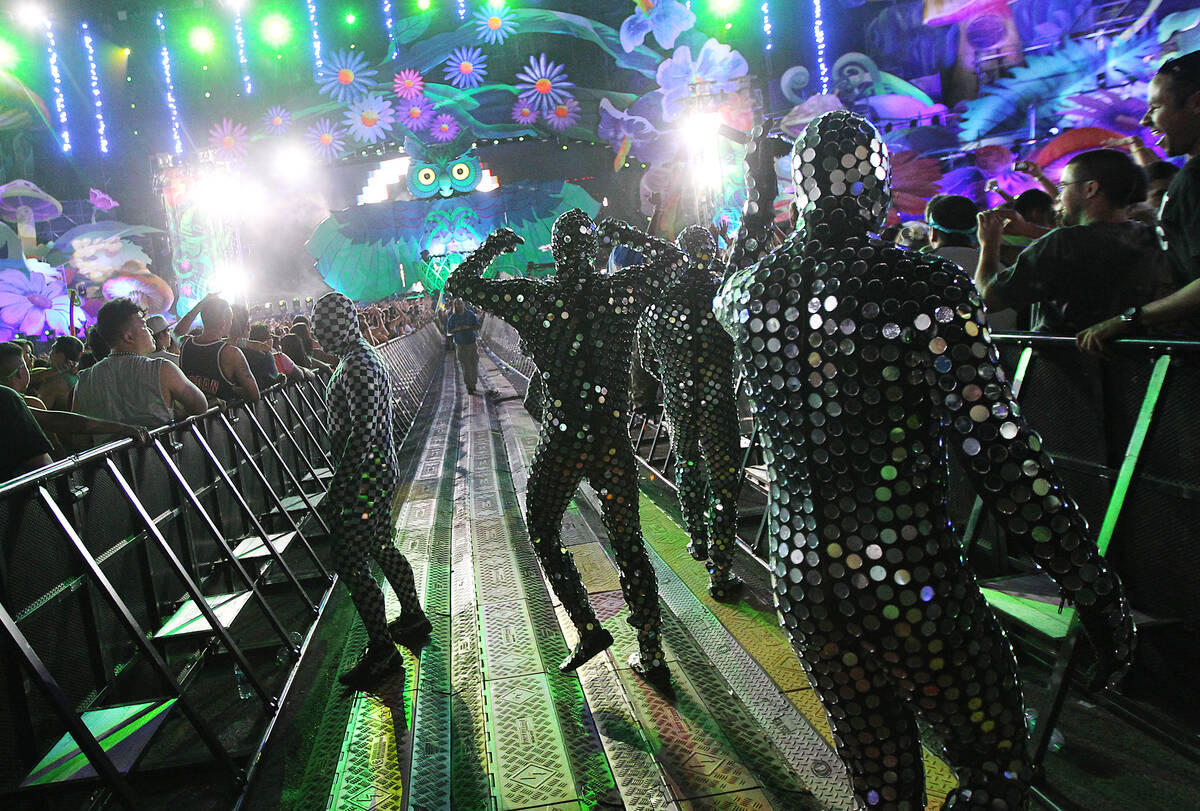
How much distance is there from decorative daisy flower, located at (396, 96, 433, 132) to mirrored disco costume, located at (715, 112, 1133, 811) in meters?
28.3

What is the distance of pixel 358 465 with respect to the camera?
12.5 feet

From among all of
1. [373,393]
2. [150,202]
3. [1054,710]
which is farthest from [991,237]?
[150,202]

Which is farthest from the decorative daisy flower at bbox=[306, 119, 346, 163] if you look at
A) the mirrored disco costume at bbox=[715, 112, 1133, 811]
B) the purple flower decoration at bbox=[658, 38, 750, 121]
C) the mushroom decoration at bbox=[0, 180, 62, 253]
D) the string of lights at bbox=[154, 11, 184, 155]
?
the mirrored disco costume at bbox=[715, 112, 1133, 811]

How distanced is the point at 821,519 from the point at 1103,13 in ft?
75.7

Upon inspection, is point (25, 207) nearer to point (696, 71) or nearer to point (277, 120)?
point (277, 120)

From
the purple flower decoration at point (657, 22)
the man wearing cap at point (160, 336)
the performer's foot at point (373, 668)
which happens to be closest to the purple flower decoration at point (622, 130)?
the purple flower decoration at point (657, 22)

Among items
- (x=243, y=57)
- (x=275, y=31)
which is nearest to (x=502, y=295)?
(x=275, y=31)

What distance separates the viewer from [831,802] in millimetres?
2531

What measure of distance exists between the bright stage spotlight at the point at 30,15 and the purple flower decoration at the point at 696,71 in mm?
26737

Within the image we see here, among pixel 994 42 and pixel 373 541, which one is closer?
pixel 373 541

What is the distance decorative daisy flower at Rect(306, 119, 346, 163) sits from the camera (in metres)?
28.2

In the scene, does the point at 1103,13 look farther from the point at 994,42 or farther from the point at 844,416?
the point at 844,416

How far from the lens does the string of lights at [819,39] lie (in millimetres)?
21328

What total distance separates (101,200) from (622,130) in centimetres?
2278
